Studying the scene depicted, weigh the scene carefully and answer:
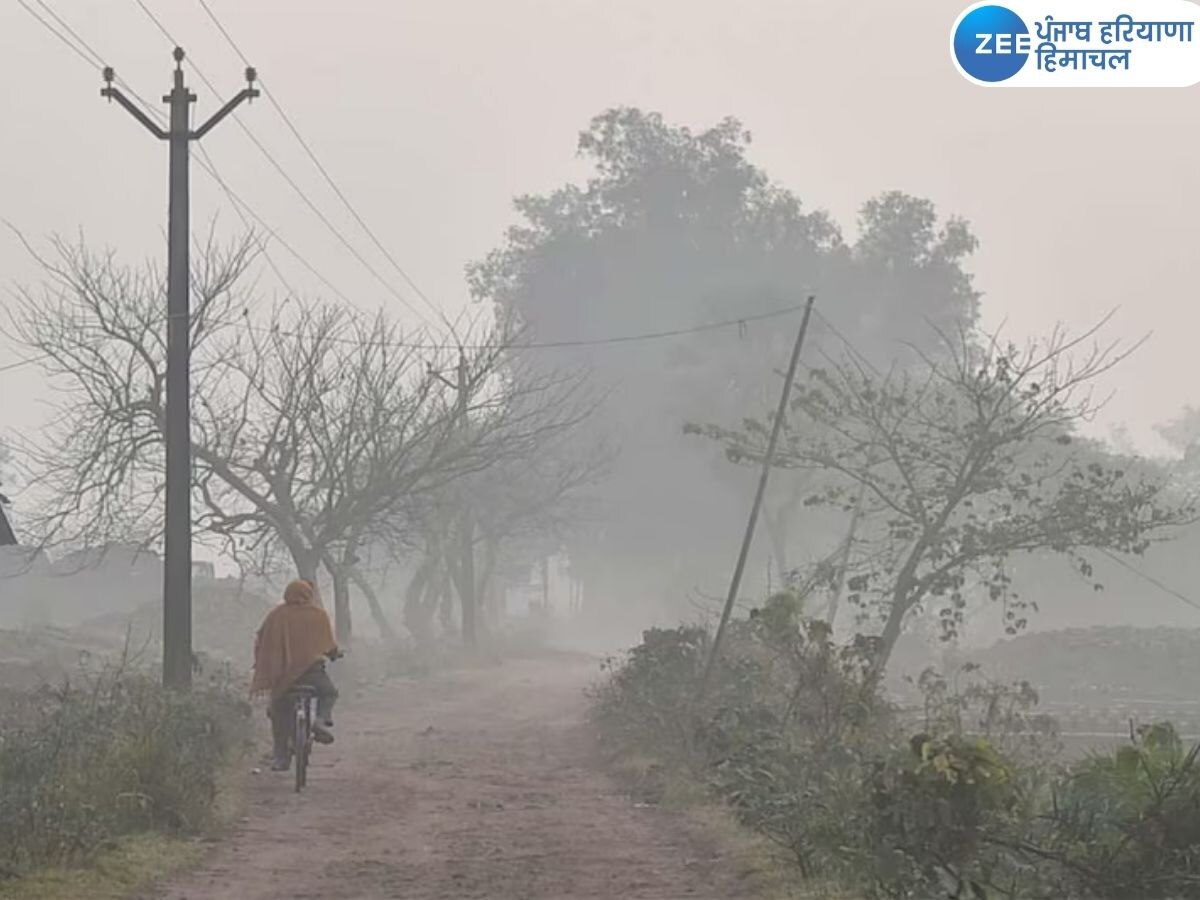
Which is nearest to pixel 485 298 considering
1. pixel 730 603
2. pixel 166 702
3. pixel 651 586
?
pixel 651 586

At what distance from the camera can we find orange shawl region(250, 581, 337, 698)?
1348 centimetres

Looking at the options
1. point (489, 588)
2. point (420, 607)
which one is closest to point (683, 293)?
point (489, 588)

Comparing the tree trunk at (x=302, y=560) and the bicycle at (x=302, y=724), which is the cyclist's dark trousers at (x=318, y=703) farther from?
the tree trunk at (x=302, y=560)

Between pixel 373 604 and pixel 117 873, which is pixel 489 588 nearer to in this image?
pixel 373 604

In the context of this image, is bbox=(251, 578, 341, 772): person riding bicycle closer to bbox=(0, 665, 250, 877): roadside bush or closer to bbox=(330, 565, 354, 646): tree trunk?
bbox=(0, 665, 250, 877): roadside bush

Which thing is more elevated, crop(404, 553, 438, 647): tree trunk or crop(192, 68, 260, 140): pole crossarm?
crop(192, 68, 260, 140): pole crossarm

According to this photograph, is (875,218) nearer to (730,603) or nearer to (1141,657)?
(1141,657)

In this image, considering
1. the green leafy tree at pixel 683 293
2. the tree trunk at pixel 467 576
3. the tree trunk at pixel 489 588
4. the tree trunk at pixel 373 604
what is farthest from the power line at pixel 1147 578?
the tree trunk at pixel 373 604

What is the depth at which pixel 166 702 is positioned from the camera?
46.1 feet

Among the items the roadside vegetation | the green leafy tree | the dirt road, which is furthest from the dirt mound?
the roadside vegetation

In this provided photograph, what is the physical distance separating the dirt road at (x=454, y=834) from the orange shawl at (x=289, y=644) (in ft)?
3.03

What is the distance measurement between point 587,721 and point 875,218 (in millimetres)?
37039

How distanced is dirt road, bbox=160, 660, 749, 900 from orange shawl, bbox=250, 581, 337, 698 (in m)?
0.92

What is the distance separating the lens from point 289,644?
531 inches
